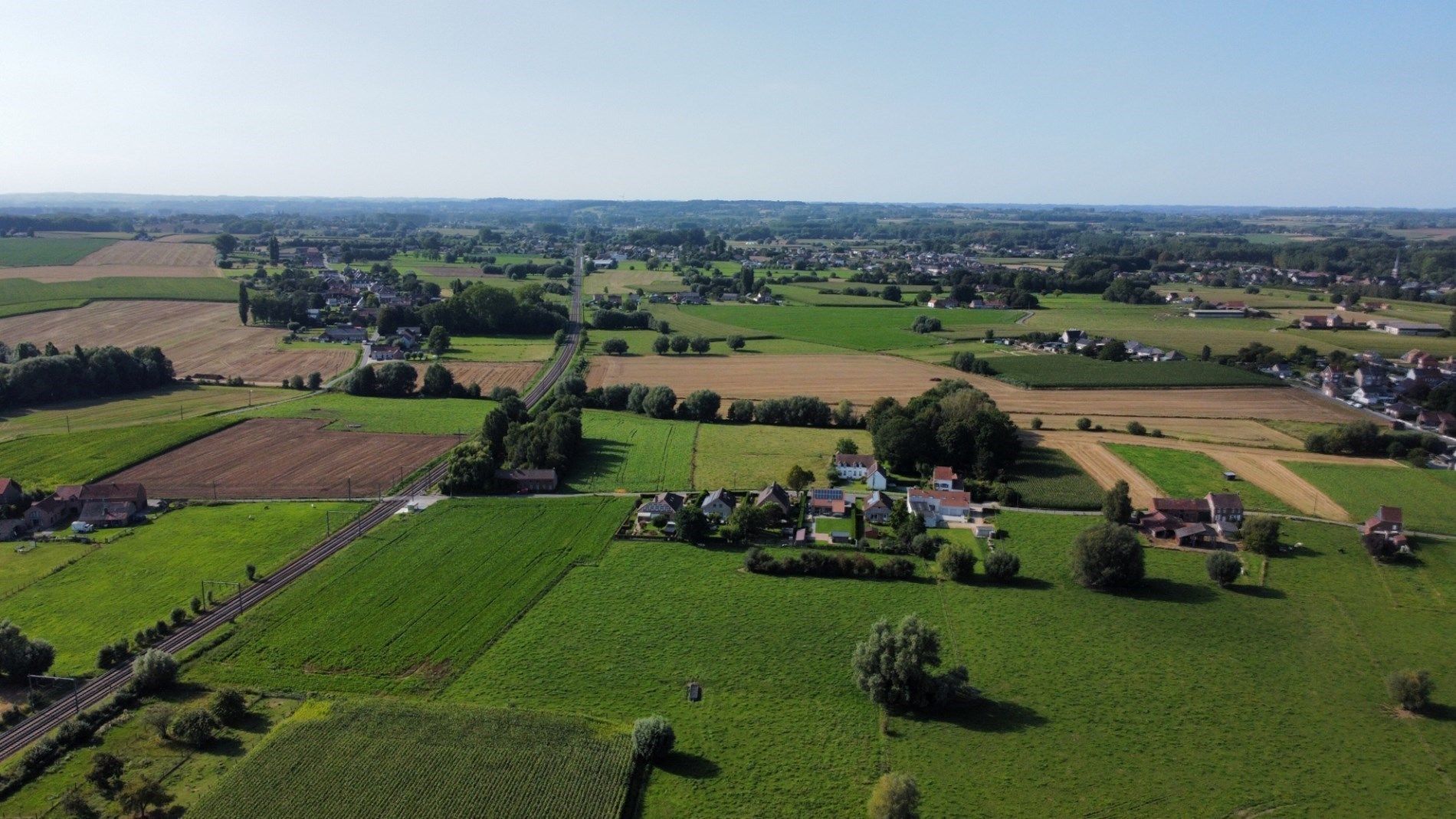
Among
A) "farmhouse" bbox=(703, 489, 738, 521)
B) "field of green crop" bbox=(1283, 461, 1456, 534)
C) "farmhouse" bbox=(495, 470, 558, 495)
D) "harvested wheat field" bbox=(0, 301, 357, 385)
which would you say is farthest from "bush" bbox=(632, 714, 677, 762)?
"harvested wheat field" bbox=(0, 301, 357, 385)

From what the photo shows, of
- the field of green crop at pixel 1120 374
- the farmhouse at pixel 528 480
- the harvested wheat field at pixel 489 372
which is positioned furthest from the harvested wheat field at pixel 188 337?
the field of green crop at pixel 1120 374

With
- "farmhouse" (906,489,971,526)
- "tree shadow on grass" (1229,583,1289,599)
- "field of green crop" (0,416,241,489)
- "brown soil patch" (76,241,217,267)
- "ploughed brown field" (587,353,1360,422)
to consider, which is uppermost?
"brown soil patch" (76,241,217,267)

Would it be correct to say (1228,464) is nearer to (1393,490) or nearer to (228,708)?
(1393,490)

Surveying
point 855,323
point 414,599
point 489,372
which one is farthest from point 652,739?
point 855,323

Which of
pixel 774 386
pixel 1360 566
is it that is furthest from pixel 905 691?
pixel 774 386

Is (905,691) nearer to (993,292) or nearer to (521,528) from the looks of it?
(521,528)

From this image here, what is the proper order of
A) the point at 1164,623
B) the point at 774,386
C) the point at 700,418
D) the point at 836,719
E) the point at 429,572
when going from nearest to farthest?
the point at 836,719, the point at 1164,623, the point at 429,572, the point at 700,418, the point at 774,386

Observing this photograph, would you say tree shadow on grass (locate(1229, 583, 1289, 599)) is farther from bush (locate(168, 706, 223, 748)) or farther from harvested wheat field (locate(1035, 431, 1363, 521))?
bush (locate(168, 706, 223, 748))
